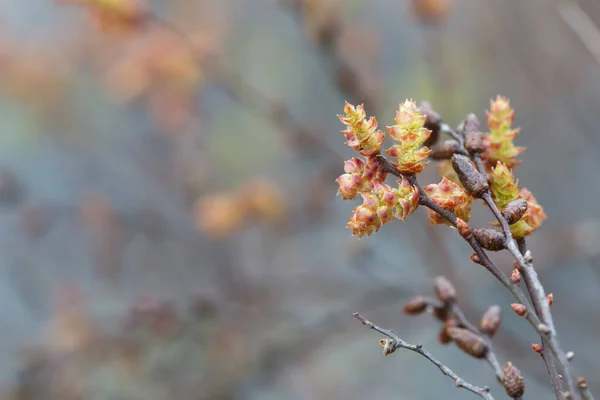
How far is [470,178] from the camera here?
0.59 metres

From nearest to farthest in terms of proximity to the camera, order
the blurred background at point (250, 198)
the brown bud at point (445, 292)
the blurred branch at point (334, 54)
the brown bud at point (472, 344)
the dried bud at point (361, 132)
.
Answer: the dried bud at point (361, 132), the brown bud at point (472, 344), the brown bud at point (445, 292), the blurred branch at point (334, 54), the blurred background at point (250, 198)

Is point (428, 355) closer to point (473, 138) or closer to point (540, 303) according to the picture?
point (540, 303)

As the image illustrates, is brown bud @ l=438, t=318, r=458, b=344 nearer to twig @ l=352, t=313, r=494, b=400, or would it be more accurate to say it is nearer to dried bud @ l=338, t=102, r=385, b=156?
twig @ l=352, t=313, r=494, b=400

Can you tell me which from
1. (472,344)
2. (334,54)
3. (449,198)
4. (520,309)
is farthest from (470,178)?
(334,54)

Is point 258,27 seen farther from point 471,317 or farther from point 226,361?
point 471,317

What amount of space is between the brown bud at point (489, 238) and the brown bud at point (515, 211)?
21 mm

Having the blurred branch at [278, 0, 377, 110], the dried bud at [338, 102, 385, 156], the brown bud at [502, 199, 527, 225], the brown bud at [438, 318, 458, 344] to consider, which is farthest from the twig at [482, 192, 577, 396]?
the blurred branch at [278, 0, 377, 110]

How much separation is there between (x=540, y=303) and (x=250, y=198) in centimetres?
169

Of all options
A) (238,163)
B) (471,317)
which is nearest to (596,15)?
(471,317)

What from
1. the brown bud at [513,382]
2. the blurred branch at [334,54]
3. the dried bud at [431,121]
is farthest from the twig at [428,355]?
the blurred branch at [334,54]

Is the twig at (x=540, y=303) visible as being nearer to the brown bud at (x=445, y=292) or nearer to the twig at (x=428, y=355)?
the twig at (x=428, y=355)

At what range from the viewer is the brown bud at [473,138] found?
0.68 metres

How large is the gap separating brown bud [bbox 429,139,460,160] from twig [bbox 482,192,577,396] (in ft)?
0.34

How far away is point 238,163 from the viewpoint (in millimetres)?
3156
